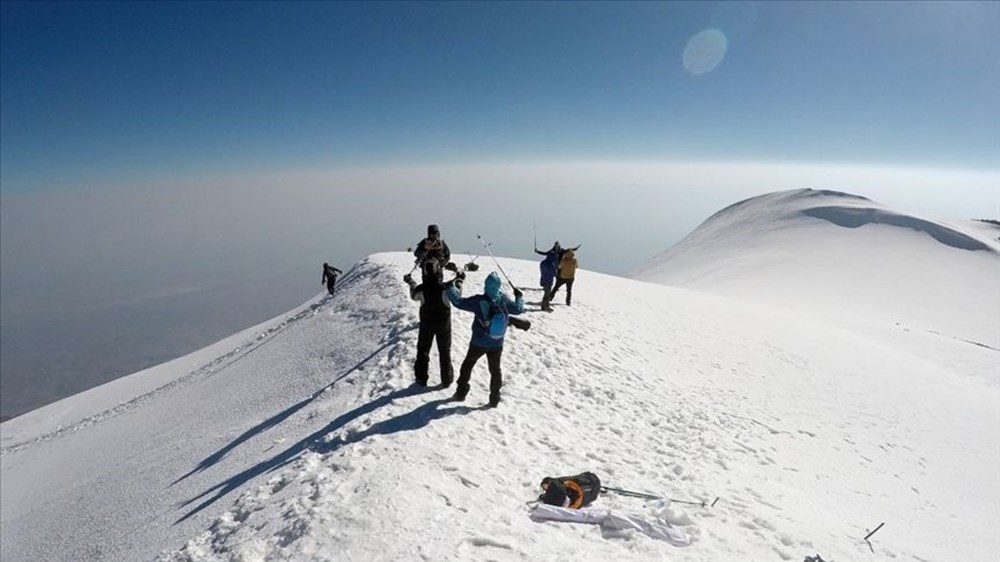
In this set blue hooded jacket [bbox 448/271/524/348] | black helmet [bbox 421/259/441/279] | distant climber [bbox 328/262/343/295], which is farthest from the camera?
distant climber [bbox 328/262/343/295]

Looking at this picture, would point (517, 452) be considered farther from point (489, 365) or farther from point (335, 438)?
point (335, 438)

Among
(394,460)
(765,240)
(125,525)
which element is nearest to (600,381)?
(394,460)

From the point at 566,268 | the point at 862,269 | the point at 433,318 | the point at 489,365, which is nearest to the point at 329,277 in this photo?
the point at 566,268

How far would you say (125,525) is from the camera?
800cm

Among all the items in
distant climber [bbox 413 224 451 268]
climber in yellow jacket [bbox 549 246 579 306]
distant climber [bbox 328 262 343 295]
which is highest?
distant climber [bbox 413 224 451 268]

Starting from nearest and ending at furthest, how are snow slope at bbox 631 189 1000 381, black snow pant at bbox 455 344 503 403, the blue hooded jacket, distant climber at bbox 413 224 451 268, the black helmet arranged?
the blue hooded jacket < black snow pant at bbox 455 344 503 403 < the black helmet < distant climber at bbox 413 224 451 268 < snow slope at bbox 631 189 1000 381

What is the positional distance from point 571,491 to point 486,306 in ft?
10.8

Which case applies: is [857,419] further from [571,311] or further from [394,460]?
[394,460]

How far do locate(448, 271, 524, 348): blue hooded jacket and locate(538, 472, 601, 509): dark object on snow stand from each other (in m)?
2.67

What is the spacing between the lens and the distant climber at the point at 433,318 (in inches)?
343

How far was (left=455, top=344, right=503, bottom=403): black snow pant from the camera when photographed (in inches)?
330

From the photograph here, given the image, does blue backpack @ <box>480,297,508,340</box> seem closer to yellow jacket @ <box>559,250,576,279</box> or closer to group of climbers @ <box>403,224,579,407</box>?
group of climbers @ <box>403,224,579,407</box>

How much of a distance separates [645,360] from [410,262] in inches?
462

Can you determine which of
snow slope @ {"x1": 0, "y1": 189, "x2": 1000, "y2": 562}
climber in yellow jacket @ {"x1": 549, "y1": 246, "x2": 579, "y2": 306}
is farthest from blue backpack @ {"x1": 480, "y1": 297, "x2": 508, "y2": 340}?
climber in yellow jacket @ {"x1": 549, "y1": 246, "x2": 579, "y2": 306}
